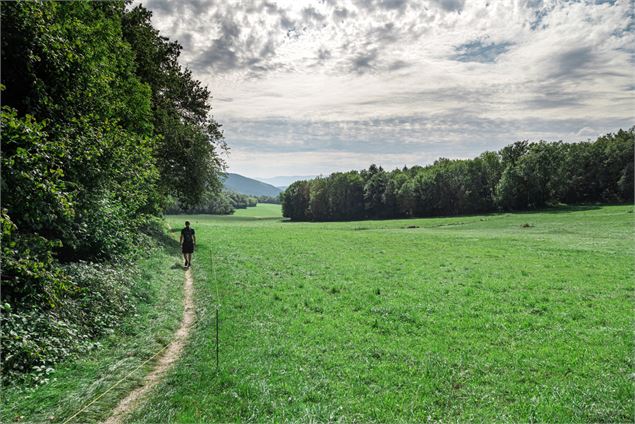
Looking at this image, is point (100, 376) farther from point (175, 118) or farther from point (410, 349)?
point (175, 118)

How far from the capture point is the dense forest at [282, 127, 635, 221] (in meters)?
94.4

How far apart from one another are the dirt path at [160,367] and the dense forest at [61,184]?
76.5 inches

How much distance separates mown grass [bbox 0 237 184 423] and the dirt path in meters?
0.16

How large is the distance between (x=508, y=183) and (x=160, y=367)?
103 metres

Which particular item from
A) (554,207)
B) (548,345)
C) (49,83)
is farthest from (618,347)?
(554,207)

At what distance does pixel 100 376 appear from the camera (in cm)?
842

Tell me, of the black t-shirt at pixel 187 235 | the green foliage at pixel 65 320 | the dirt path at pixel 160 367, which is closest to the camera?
the dirt path at pixel 160 367

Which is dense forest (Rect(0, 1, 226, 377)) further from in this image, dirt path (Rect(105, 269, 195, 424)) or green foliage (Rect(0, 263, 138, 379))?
dirt path (Rect(105, 269, 195, 424))

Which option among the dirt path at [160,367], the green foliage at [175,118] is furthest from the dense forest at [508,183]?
the dirt path at [160,367]

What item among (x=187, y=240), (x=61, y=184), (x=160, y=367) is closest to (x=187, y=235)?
(x=187, y=240)

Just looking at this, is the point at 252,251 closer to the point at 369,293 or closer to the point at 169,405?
the point at 369,293

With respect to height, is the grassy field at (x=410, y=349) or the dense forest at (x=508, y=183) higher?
the dense forest at (x=508, y=183)

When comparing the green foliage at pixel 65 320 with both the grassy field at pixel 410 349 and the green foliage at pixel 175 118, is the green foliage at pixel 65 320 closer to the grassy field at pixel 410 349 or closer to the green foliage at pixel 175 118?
the grassy field at pixel 410 349

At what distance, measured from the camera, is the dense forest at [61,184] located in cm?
826
